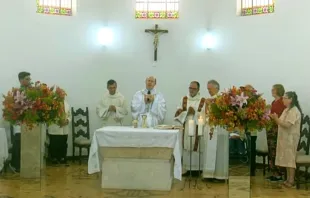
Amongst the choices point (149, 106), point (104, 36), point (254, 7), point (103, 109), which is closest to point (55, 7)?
point (104, 36)

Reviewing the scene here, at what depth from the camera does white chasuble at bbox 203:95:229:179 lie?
7918mm

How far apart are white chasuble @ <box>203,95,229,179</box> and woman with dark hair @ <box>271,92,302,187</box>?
934mm

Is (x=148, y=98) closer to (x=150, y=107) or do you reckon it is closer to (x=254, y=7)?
(x=150, y=107)

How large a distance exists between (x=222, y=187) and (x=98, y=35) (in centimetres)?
512

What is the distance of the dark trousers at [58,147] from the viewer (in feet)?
32.3

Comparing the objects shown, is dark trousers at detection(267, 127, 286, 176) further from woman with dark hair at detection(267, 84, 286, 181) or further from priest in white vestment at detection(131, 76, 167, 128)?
priest in white vestment at detection(131, 76, 167, 128)

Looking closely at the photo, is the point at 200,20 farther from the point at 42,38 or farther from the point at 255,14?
the point at 42,38

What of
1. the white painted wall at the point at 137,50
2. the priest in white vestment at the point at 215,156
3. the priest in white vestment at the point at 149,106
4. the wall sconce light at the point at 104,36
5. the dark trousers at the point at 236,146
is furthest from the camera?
the wall sconce light at the point at 104,36

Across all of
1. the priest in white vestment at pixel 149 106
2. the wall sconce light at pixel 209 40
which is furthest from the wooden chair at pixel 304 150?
the wall sconce light at pixel 209 40

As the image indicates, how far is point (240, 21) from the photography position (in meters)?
10.4

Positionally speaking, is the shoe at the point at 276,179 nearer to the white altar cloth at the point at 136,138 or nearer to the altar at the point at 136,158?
the altar at the point at 136,158

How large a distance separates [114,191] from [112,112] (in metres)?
3.10

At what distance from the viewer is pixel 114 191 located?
6.89m

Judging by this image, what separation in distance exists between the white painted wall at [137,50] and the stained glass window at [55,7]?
0.17m
